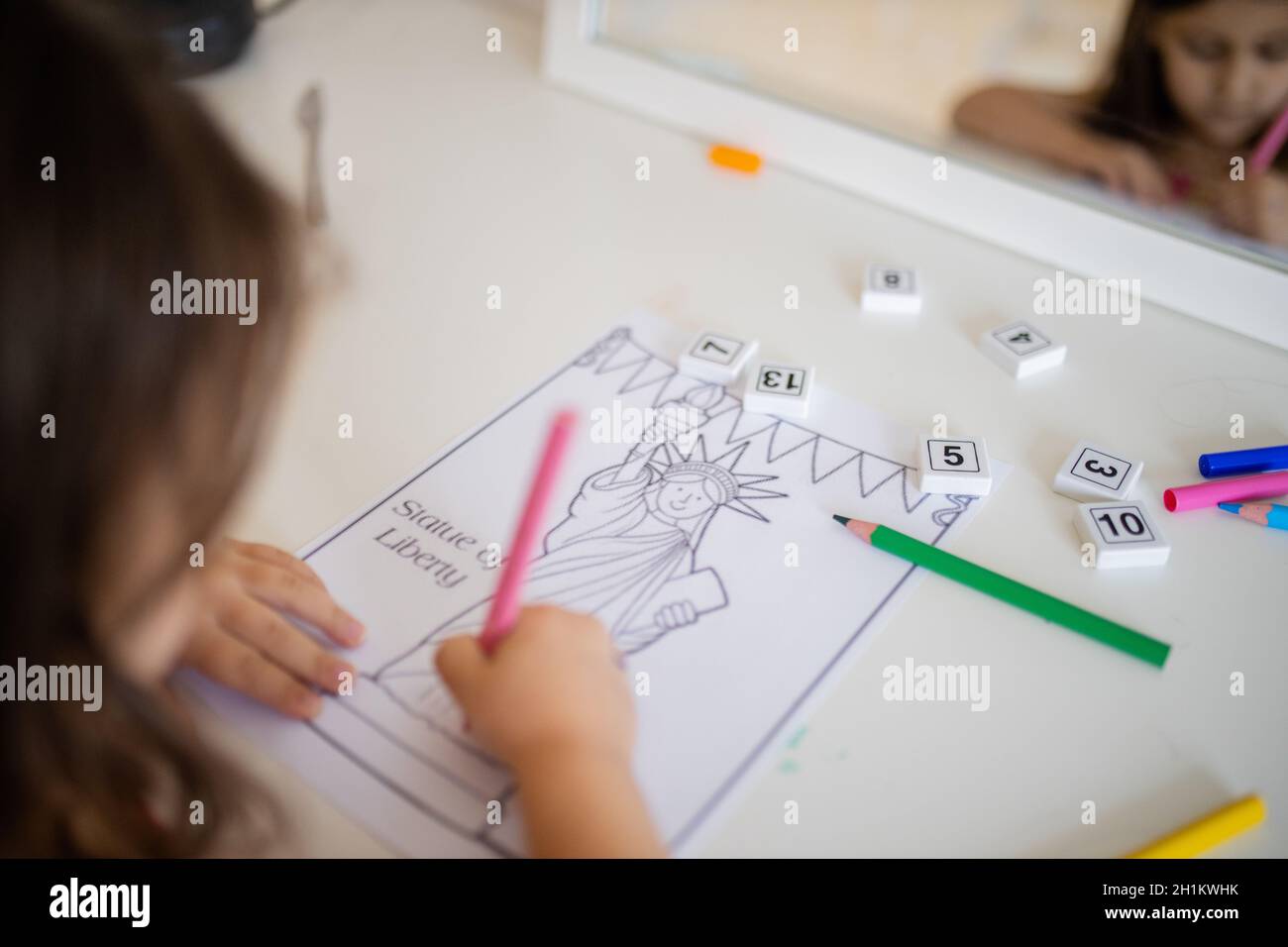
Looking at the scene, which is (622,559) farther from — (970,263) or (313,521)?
(970,263)

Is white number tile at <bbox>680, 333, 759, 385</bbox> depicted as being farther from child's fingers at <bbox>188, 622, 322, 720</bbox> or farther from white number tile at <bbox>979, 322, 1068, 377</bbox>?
child's fingers at <bbox>188, 622, 322, 720</bbox>

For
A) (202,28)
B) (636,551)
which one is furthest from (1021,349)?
(202,28)

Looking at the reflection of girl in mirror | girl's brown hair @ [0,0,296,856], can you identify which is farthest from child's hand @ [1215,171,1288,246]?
girl's brown hair @ [0,0,296,856]

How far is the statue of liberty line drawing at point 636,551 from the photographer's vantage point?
51cm

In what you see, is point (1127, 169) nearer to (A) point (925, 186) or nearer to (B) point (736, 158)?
(A) point (925, 186)

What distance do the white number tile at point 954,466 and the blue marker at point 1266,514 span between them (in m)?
0.14

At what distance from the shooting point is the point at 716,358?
2.23 feet

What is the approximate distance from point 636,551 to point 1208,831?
297 mm

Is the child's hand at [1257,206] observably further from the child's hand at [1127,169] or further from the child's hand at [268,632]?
the child's hand at [268,632]

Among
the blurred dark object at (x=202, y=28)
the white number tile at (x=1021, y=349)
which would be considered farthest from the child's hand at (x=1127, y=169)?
the blurred dark object at (x=202, y=28)

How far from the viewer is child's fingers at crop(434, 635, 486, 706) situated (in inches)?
19.0

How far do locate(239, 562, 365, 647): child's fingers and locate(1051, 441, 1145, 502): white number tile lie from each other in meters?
0.41
